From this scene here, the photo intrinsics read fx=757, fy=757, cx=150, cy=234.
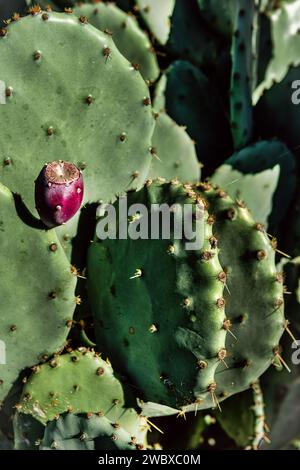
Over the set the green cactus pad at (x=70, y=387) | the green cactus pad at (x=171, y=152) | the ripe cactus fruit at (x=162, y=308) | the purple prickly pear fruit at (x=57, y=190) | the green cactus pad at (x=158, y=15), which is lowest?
the green cactus pad at (x=70, y=387)

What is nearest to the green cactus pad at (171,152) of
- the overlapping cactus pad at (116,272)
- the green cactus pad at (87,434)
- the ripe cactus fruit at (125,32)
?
the overlapping cactus pad at (116,272)

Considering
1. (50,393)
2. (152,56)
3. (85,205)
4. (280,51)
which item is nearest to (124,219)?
(85,205)

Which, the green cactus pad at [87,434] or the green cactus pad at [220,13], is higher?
the green cactus pad at [220,13]

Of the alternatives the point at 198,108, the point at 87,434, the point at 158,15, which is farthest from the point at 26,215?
the point at 158,15

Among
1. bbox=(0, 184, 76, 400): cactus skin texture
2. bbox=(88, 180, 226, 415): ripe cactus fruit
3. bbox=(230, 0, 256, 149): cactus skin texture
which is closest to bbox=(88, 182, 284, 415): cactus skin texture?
bbox=(88, 180, 226, 415): ripe cactus fruit

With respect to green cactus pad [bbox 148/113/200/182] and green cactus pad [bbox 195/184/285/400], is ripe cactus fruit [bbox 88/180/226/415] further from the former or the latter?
green cactus pad [bbox 148/113/200/182]

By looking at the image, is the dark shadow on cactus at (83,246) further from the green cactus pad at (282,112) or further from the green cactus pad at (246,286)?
the green cactus pad at (282,112)

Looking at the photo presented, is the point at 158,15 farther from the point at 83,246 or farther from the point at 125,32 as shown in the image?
the point at 83,246
